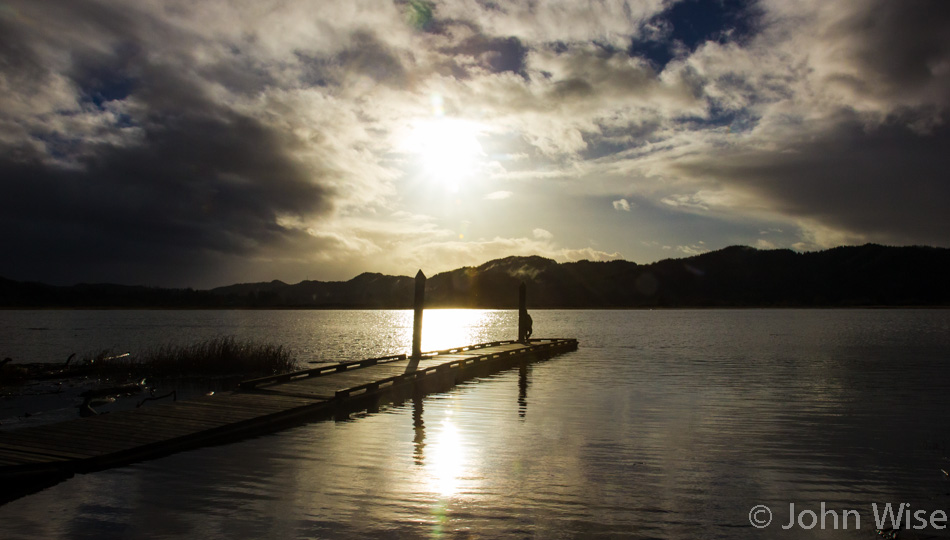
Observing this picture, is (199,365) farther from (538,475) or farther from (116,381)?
(538,475)

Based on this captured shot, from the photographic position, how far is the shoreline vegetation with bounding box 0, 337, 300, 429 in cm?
1681

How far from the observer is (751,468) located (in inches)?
384

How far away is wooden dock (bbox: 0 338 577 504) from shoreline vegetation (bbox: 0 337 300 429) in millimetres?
4060

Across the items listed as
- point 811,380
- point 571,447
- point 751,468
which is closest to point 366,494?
point 571,447

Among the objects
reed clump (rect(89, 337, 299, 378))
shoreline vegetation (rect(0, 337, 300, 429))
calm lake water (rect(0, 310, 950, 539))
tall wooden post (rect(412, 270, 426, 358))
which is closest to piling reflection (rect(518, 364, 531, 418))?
calm lake water (rect(0, 310, 950, 539))

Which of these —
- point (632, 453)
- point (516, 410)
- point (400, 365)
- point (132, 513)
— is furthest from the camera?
point (400, 365)

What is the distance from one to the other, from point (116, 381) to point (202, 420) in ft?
47.7

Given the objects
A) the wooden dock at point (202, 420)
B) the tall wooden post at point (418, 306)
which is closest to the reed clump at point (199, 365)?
the tall wooden post at point (418, 306)

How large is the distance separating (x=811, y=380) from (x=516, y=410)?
1424 cm

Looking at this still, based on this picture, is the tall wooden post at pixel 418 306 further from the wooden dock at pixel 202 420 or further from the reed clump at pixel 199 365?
the reed clump at pixel 199 365

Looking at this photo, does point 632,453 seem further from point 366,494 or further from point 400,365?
point 400,365

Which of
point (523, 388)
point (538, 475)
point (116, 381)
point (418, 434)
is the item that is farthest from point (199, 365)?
point (538, 475)

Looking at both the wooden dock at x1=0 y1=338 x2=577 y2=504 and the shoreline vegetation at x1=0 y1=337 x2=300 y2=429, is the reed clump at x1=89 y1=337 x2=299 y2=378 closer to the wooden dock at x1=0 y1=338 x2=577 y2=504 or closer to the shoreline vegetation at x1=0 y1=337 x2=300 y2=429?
the shoreline vegetation at x1=0 y1=337 x2=300 y2=429

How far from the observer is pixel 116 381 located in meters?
23.3
